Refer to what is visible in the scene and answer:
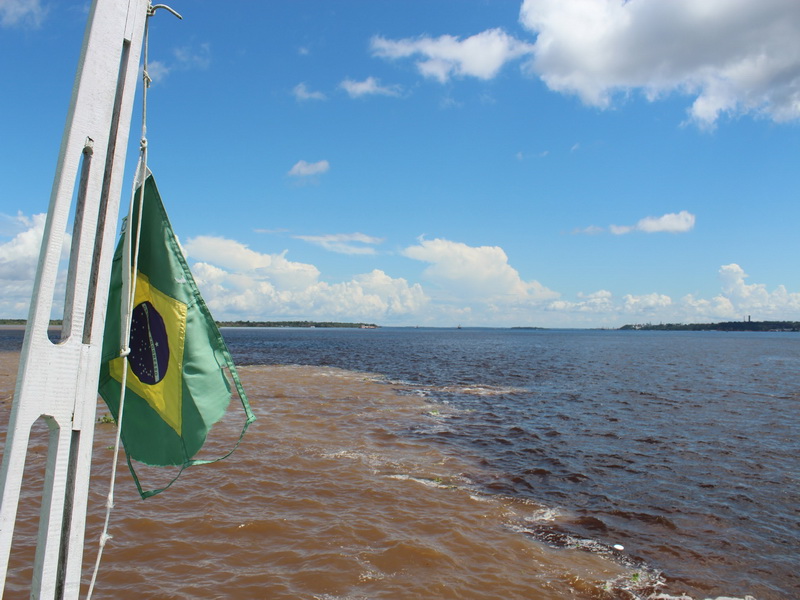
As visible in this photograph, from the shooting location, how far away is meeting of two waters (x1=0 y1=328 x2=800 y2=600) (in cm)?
755

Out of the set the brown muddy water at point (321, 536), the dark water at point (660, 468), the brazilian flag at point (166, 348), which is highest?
the brazilian flag at point (166, 348)

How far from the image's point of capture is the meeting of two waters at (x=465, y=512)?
7547mm

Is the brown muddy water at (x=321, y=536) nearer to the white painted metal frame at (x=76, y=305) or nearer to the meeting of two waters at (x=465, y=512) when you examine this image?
the meeting of two waters at (x=465, y=512)

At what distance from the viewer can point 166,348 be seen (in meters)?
4.04

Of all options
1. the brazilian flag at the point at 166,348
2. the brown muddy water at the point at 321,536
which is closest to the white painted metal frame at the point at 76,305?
the brazilian flag at the point at 166,348

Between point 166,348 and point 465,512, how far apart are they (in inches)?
321

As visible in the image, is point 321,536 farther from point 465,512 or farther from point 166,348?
point 166,348

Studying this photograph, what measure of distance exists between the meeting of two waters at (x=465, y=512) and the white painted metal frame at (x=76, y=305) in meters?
4.70

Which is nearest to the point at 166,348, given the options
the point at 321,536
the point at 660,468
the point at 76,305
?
the point at 76,305

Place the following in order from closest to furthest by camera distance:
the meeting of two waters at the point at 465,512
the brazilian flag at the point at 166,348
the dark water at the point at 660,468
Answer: the brazilian flag at the point at 166,348 → the meeting of two waters at the point at 465,512 → the dark water at the point at 660,468

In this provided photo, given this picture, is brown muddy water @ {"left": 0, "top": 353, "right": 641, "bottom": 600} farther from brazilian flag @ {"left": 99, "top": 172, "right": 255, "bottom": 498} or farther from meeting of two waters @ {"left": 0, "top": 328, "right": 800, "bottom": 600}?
brazilian flag @ {"left": 99, "top": 172, "right": 255, "bottom": 498}

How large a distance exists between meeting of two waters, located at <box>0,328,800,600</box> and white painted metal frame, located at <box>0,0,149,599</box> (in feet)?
15.4

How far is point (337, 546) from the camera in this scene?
8.42m

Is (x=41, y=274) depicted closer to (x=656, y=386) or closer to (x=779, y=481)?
(x=779, y=481)
